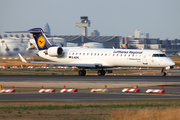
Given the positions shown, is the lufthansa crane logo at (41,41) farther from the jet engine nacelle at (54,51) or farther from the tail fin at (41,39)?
the jet engine nacelle at (54,51)

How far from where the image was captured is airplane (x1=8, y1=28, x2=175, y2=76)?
4066 cm

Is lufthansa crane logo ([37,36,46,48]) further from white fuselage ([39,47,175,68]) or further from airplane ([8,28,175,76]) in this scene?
white fuselage ([39,47,175,68])

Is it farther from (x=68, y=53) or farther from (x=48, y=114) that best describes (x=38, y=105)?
(x=68, y=53)

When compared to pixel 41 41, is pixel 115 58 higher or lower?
lower

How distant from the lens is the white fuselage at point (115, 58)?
40562 mm

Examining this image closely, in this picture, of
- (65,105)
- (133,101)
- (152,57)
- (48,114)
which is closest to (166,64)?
(152,57)

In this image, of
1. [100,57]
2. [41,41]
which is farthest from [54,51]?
[100,57]

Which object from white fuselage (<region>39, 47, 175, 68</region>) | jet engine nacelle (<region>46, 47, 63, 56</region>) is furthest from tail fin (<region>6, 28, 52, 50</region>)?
jet engine nacelle (<region>46, 47, 63, 56</region>)

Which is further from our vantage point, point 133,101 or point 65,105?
point 133,101

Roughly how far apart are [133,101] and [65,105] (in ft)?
14.4

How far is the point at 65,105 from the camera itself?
17953 millimetres

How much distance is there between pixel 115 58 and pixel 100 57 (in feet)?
7.14

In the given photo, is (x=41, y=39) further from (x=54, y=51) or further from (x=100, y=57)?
(x=100, y=57)

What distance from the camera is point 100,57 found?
4300 centimetres
